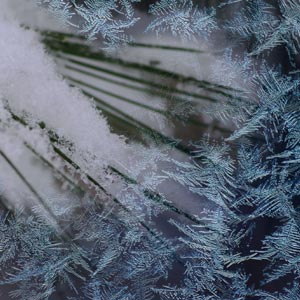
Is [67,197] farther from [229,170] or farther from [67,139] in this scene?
[229,170]

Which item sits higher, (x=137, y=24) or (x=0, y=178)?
(x=137, y=24)

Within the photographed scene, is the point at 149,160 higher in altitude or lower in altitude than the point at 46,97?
lower

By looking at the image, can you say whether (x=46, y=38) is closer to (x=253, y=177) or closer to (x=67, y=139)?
(x=67, y=139)

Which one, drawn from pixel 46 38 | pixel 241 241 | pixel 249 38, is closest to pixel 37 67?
pixel 46 38

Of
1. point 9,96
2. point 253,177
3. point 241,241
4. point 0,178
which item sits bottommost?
point 241,241

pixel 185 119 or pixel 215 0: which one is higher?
pixel 215 0

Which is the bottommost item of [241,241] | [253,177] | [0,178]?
[241,241]

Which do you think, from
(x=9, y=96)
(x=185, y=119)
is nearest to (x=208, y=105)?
(x=185, y=119)

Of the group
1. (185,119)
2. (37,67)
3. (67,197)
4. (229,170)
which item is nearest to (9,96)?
(37,67)

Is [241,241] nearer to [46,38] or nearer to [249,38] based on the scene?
[249,38]
